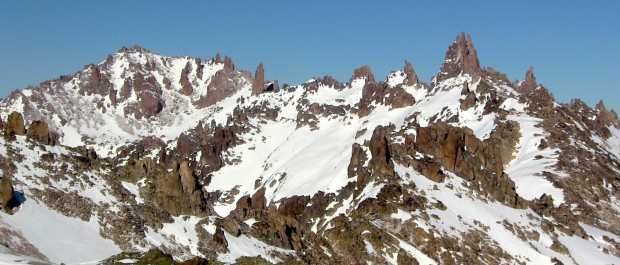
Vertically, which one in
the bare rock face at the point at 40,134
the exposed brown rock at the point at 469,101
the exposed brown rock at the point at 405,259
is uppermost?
the exposed brown rock at the point at 469,101

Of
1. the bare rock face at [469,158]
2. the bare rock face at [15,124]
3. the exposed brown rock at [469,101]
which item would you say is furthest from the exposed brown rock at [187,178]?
the exposed brown rock at [469,101]

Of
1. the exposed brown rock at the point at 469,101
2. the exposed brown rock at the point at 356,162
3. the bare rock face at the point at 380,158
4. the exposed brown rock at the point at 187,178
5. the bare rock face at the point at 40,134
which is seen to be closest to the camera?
the bare rock face at the point at 40,134

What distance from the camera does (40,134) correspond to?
6938cm

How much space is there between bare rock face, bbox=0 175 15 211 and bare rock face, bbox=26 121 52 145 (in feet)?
50.9

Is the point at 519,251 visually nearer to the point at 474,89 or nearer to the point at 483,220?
the point at 483,220

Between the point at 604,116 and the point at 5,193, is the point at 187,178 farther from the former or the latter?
the point at 604,116

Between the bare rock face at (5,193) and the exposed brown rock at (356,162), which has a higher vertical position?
the exposed brown rock at (356,162)

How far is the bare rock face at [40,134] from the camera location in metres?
68.7

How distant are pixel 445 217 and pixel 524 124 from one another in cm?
7136

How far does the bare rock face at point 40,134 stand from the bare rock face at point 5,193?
1550 cm

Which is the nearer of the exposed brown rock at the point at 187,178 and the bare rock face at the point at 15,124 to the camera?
the bare rock face at the point at 15,124

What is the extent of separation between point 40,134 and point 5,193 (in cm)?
1695

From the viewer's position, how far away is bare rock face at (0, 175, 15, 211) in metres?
53.2

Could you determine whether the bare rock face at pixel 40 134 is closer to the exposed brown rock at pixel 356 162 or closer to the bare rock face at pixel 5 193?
the bare rock face at pixel 5 193
